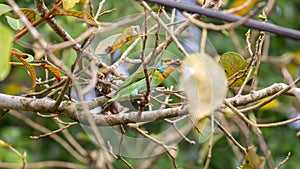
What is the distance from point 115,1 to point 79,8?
0.29m

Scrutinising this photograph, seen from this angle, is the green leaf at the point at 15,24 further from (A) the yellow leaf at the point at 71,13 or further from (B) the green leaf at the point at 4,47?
(B) the green leaf at the point at 4,47

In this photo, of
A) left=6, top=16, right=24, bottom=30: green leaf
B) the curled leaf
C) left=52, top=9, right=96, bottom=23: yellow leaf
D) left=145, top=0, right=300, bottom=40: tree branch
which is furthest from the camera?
left=6, top=16, right=24, bottom=30: green leaf

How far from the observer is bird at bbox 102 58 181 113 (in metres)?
1.20

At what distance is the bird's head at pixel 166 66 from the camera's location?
3.91 ft

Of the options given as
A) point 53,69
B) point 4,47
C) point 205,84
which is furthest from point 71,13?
point 4,47

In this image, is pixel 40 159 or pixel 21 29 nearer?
pixel 21 29

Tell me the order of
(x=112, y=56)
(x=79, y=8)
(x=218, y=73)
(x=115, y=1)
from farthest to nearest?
(x=115, y=1), (x=79, y=8), (x=112, y=56), (x=218, y=73)

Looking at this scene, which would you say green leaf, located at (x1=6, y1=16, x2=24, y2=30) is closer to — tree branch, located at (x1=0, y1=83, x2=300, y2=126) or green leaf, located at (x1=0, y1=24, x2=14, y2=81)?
tree branch, located at (x1=0, y1=83, x2=300, y2=126)

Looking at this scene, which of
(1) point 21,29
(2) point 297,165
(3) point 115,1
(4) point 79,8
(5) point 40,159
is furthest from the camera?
(5) point 40,159

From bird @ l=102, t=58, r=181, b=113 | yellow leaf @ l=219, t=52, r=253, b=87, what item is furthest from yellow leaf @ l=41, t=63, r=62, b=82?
yellow leaf @ l=219, t=52, r=253, b=87

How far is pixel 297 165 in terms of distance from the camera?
262 centimetres

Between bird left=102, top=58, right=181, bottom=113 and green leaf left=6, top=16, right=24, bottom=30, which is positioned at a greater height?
green leaf left=6, top=16, right=24, bottom=30

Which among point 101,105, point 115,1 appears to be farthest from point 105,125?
point 115,1

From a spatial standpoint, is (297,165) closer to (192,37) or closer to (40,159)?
(40,159)
